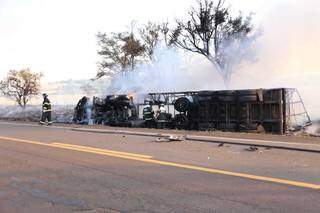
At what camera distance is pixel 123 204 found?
745 cm

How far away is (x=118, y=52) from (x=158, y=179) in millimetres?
35109

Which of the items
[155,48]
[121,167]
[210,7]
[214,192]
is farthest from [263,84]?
[214,192]

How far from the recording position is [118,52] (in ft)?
143

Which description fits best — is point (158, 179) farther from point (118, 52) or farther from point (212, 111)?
point (118, 52)

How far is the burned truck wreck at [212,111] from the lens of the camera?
21812mm

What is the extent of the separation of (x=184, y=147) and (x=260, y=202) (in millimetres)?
7160

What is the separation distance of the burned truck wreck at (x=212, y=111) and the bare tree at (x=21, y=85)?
64.6 ft

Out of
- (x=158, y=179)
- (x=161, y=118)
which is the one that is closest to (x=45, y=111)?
(x=161, y=118)

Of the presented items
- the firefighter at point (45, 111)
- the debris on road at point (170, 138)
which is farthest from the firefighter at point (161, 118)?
the debris on road at point (170, 138)

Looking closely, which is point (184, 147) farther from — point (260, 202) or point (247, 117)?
point (247, 117)

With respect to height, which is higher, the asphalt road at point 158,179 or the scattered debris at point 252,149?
the scattered debris at point 252,149

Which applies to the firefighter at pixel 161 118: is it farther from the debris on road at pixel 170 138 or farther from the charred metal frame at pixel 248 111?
the debris on road at pixel 170 138

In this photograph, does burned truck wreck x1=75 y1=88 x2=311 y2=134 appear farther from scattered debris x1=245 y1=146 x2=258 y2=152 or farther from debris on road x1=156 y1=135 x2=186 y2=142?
scattered debris x1=245 y1=146 x2=258 y2=152

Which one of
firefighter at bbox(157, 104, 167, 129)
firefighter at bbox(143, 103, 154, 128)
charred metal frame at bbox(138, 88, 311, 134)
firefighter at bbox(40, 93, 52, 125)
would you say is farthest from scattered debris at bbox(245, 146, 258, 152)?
firefighter at bbox(40, 93, 52, 125)
